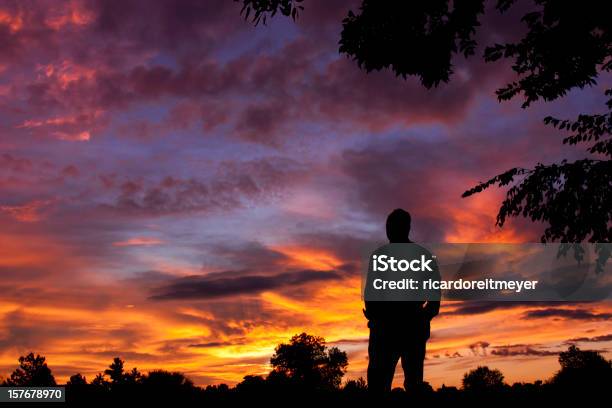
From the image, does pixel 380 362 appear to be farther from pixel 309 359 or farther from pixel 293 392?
pixel 309 359

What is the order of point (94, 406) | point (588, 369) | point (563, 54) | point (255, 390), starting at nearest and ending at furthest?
point (94, 406), point (255, 390), point (588, 369), point (563, 54)

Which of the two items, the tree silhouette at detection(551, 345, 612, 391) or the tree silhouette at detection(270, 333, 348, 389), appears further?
the tree silhouette at detection(270, 333, 348, 389)

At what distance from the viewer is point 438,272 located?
27.0 feet

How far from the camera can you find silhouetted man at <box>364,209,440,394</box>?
831 cm

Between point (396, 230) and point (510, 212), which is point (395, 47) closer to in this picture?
point (396, 230)

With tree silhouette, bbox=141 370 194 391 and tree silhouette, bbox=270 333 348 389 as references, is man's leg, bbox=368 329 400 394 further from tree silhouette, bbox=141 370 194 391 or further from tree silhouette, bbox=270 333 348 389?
tree silhouette, bbox=270 333 348 389

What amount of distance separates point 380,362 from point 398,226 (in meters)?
1.77

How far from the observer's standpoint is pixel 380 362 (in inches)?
341

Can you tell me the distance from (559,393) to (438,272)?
3629 mm

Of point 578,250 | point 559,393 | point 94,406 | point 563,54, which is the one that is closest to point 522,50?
point 563,54

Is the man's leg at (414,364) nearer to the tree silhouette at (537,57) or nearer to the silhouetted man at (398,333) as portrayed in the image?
the silhouetted man at (398,333)

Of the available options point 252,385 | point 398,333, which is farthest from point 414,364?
point 252,385

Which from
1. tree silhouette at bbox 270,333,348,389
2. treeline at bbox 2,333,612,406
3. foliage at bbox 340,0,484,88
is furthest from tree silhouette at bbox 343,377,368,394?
tree silhouette at bbox 270,333,348,389

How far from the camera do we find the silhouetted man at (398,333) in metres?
8.31
